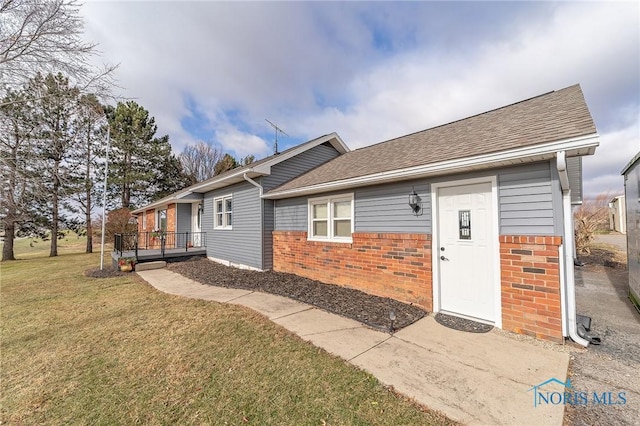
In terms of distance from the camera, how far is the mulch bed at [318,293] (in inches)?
179

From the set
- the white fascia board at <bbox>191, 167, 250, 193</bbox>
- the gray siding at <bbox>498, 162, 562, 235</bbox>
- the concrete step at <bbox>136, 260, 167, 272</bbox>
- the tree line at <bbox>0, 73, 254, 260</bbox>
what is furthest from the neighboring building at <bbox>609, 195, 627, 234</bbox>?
the tree line at <bbox>0, 73, 254, 260</bbox>

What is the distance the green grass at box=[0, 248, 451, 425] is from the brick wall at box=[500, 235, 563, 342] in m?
2.51

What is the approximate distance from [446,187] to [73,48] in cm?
817

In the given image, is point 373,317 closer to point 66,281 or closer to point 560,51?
point 560,51

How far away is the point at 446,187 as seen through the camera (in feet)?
15.5

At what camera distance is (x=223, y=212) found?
11.1m

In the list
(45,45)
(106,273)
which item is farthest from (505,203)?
(106,273)

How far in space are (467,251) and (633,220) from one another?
14.4ft

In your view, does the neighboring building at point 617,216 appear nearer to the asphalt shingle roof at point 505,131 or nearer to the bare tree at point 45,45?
the asphalt shingle roof at point 505,131

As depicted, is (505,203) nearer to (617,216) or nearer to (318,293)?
(318,293)

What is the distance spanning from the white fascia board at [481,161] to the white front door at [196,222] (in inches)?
413

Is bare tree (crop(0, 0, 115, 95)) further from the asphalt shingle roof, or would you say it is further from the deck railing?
the deck railing

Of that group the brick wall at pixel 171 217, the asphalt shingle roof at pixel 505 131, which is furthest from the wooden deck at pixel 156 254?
the asphalt shingle roof at pixel 505 131

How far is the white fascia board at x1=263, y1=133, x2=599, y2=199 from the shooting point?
3.21 metres
